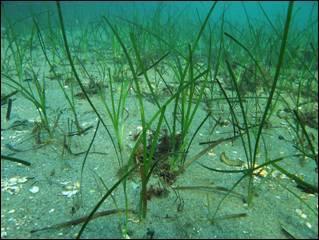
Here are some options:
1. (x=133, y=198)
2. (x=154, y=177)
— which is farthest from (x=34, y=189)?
(x=154, y=177)

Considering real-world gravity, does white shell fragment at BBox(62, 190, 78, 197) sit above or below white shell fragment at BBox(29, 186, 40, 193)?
below

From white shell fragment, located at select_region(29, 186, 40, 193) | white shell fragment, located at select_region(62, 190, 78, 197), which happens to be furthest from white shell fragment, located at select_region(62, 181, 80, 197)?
white shell fragment, located at select_region(29, 186, 40, 193)

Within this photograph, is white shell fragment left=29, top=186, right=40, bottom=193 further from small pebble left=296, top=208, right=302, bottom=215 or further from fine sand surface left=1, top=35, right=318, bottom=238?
small pebble left=296, top=208, right=302, bottom=215

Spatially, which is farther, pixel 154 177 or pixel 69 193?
pixel 154 177

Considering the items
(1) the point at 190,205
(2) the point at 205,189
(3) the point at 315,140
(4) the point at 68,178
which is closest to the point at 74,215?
(4) the point at 68,178

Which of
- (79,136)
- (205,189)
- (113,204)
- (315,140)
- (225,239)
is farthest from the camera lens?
(315,140)

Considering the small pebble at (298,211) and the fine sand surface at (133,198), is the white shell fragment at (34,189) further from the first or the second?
the small pebble at (298,211)

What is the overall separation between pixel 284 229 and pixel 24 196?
1.44m

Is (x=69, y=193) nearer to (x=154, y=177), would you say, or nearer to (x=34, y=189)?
(x=34, y=189)

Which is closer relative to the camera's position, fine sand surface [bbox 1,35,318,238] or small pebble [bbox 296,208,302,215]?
fine sand surface [bbox 1,35,318,238]

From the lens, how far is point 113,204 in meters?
1.83

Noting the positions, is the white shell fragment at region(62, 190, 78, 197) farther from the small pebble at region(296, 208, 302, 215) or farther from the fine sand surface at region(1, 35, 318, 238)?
the small pebble at region(296, 208, 302, 215)

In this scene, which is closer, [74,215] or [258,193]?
[74,215]

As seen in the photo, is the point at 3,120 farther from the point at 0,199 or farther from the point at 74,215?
the point at 74,215
